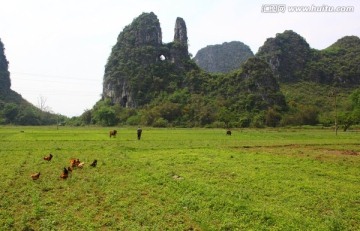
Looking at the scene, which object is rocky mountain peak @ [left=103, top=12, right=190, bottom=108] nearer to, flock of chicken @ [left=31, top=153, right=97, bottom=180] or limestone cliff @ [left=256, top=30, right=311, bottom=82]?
limestone cliff @ [left=256, top=30, right=311, bottom=82]

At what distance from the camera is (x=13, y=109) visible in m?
116

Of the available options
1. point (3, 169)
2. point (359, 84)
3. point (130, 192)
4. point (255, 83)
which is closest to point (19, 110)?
point (255, 83)

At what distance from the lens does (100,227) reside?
9992 mm

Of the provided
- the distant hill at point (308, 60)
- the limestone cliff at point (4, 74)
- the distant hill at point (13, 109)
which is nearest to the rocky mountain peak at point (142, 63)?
the distant hill at point (13, 109)

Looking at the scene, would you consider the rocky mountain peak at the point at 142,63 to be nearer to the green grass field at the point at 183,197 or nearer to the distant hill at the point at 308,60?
the distant hill at the point at 308,60

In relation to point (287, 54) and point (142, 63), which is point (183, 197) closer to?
point (142, 63)

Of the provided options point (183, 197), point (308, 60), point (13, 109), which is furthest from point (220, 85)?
point (183, 197)

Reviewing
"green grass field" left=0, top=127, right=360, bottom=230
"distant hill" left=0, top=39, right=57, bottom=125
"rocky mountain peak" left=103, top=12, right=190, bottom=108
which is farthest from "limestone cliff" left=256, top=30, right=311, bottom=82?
"green grass field" left=0, top=127, right=360, bottom=230

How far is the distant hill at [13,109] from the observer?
114m

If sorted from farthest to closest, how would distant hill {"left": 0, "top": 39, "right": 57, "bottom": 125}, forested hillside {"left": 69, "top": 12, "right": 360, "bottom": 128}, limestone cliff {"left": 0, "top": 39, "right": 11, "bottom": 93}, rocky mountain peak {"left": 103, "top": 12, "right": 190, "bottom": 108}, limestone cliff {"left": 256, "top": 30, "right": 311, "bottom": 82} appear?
limestone cliff {"left": 256, "top": 30, "right": 311, "bottom": 82}
limestone cliff {"left": 0, "top": 39, "right": 11, "bottom": 93}
rocky mountain peak {"left": 103, "top": 12, "right": 190, "bottom": 108}
distant hill {"left": 0, "top": 39, "right": 57, "bottom": 125}
forested hillside {"left": 69, "top": 12, "right": 360, "bottom": 128}

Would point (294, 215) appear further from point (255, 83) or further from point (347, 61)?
point (347, 61)

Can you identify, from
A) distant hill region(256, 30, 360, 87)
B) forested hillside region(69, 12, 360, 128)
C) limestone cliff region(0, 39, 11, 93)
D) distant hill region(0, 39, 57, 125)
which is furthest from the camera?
limestone cliff region(0, 39, 11, 93)

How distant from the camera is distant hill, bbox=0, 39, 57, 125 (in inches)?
4490

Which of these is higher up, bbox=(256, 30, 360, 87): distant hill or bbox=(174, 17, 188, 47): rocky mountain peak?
bbox=(174, 17, 188, 47): rocky mountain peak
